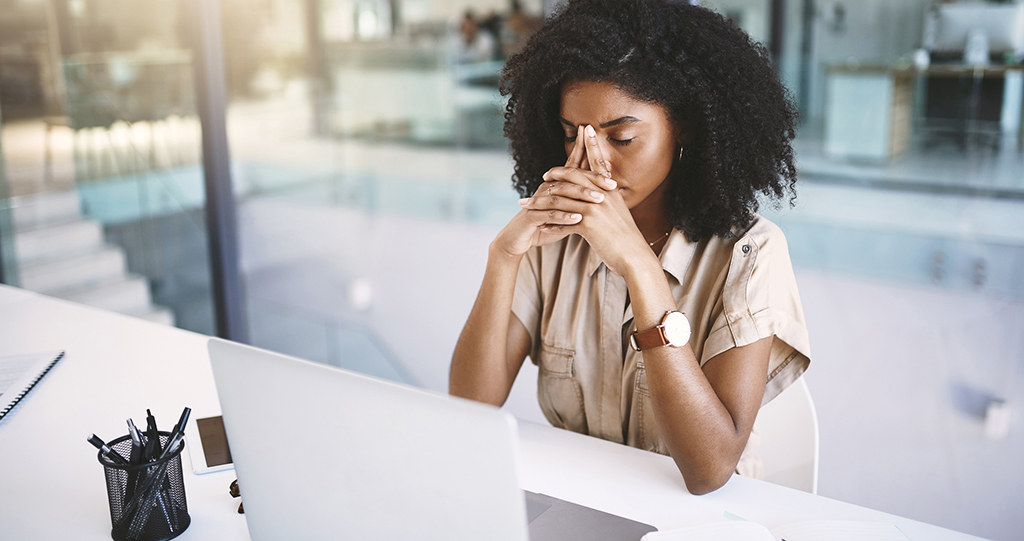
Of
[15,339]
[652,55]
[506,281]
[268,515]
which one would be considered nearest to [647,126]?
[652,55]

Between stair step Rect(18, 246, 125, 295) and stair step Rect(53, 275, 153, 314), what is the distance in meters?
0.04

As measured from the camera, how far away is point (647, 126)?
1.32 metres

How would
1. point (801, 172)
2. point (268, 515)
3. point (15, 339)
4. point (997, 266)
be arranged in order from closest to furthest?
point (268, 515)
point (15, 339)
point (997, 266)
point (801, 172)

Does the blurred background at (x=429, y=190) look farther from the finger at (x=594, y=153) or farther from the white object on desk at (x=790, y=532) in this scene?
the white object on desk at (x=790, y=532)

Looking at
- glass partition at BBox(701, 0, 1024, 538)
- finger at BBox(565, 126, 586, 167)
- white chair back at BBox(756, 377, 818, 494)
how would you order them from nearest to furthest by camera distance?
finger at BBox(565, 126, 586, 167) → white chair back at BBox(756, 377, 818, 494) → glass partition at BBox(701, 0, 1024, 538)

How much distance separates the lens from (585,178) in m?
1.32

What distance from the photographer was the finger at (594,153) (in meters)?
1.32

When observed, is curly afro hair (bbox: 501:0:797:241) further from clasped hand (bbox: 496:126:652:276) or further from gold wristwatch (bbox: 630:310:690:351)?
gold wristwatch (bbox: 630:310:690:351)

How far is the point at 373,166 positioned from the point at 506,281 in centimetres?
357

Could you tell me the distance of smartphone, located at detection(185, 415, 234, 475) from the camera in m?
1.20

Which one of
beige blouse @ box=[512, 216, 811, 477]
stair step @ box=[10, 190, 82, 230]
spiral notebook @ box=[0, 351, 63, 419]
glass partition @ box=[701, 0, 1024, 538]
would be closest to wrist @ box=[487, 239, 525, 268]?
beige blouse @ box=[512, 216, 811, 477]

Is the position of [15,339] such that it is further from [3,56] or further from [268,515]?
[3,56]

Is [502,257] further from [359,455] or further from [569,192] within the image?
[359,455]

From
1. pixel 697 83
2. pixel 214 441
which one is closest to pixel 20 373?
pixel 214 441
